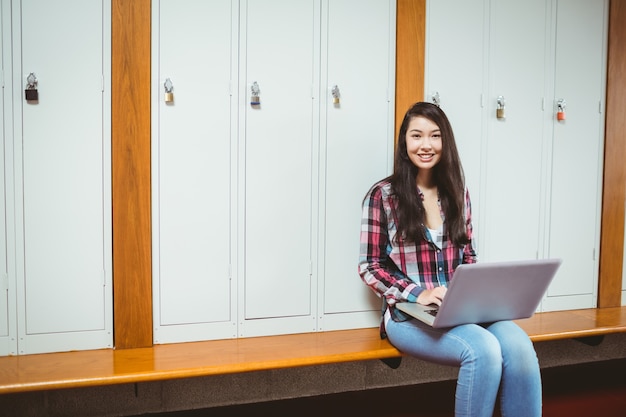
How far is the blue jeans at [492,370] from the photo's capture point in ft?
5.53

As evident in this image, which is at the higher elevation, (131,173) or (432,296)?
(131,173)

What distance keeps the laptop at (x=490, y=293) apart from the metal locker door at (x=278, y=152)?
689mm

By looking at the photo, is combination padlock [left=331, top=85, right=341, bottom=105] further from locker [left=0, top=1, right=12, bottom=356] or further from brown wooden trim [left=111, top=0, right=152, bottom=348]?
locker [left=0, top=1, right=12, bottom=356]

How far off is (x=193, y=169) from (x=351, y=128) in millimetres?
783

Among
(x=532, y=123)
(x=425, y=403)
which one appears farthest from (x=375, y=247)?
(x=532, y=123)

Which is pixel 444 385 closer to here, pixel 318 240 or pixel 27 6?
pixel 318 240

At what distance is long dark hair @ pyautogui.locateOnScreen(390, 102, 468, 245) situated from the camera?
81.2 inches

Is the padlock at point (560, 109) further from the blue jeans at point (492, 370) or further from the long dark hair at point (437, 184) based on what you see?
the blue jeans at point (492, 370)

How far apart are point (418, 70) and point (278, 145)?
81 cm

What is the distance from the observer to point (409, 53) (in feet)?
8.12

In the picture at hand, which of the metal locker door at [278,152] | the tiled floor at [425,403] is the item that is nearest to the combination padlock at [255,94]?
the metal locker door at [278,152]

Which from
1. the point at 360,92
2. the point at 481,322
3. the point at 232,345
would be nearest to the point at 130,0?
the point at 360,92

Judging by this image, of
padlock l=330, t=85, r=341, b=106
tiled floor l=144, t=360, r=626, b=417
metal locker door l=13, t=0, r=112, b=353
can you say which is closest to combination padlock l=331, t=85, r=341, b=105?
padlock l=330, t=85, r=341, b=106

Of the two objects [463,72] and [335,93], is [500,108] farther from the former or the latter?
[335,93]
